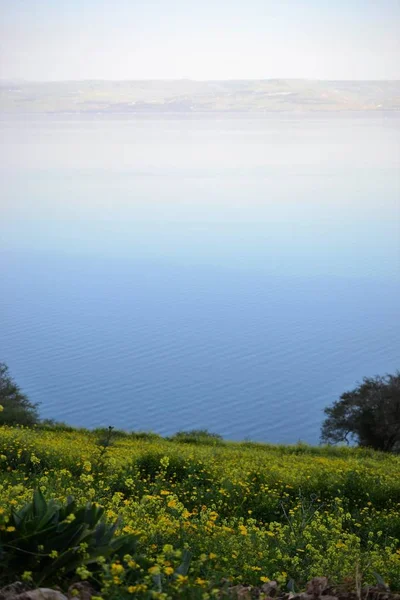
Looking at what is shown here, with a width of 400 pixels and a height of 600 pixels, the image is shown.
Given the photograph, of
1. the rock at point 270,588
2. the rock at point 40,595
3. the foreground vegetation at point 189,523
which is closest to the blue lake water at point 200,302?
the foreground vegetation at point 189,523

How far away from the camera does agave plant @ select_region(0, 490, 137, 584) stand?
5766 mm

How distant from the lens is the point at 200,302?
6912 cm

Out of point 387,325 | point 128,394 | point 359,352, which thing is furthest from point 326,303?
point 128,394

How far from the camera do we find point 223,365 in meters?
55.5

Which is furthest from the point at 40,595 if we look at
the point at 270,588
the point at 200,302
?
the point at 200,302

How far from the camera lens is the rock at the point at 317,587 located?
6.19 metres

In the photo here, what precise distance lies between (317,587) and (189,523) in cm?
236

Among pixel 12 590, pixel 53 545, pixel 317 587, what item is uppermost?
pixel 53 545

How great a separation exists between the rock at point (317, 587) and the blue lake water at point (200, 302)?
132ft

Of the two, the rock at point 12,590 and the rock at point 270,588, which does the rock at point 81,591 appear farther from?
the rock at point 270,588

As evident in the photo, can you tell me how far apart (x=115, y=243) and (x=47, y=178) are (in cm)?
6316

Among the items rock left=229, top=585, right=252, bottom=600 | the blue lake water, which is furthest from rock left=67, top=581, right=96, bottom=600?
the blue lake water

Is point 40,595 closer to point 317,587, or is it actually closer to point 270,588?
point 270,588

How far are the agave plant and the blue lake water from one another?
40777 mm
